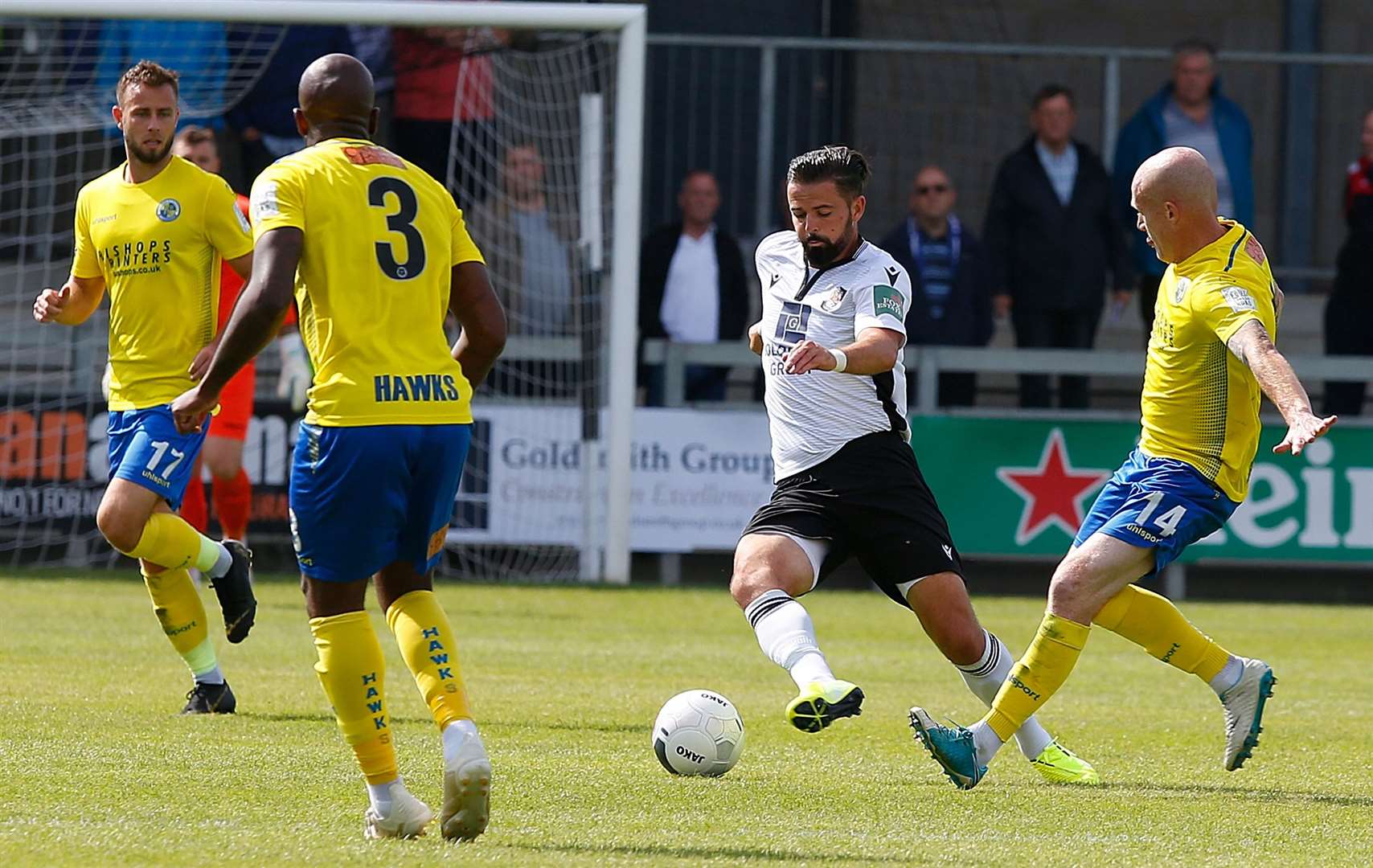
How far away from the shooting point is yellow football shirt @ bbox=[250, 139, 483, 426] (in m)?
4.96

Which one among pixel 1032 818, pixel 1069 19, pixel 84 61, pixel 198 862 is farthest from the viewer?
pixel 1069 19

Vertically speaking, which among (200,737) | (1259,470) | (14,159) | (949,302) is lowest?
(200,737)

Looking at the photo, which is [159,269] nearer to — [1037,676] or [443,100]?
[1037,676]

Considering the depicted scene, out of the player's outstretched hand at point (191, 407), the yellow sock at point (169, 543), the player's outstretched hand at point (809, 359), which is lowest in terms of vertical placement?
the yellow sock at point (169, 543)

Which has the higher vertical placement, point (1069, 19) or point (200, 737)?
point (1069, 19)

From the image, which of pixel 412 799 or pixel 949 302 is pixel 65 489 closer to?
pixel 949 302

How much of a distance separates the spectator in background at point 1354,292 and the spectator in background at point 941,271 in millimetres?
2660

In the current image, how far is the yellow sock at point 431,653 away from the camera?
5008 millimetres

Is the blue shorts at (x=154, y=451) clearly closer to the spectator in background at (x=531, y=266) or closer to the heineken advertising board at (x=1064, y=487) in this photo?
the spectator in background at (x=531, y=266)

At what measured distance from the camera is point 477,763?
482 cm

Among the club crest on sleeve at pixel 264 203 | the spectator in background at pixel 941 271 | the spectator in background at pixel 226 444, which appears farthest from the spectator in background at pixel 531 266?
the club crest on sleeve at pixel 264 203

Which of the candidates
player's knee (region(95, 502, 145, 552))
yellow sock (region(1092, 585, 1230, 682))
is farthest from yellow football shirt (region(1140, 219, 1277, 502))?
player's knee (region(95, 502, 145, 552))

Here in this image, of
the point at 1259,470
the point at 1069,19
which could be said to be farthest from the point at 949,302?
the point at 1069,19

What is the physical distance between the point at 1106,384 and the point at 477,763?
12748 millimetres
